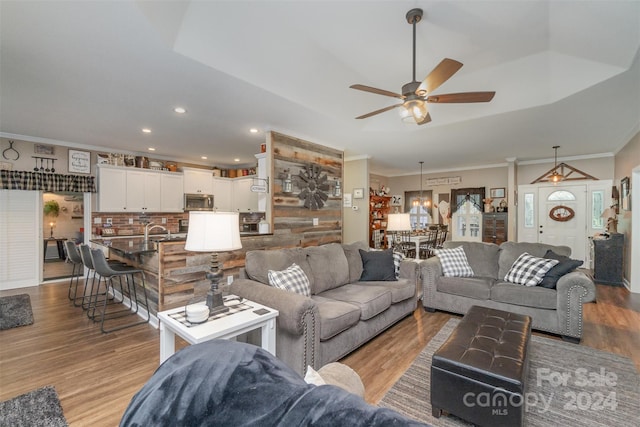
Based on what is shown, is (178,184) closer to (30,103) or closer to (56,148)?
(56,148)

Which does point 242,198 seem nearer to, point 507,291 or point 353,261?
point 353,261

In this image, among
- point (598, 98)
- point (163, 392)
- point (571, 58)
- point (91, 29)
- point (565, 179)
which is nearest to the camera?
point (163, 392)

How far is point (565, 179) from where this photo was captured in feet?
21.7

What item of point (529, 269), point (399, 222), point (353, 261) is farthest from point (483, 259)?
point (353, 261)

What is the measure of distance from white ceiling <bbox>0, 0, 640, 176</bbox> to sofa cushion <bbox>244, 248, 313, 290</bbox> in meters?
1.75

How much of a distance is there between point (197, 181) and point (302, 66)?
14.9 ft

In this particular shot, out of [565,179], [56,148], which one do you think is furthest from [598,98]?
[56,148]

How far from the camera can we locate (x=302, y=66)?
309cm

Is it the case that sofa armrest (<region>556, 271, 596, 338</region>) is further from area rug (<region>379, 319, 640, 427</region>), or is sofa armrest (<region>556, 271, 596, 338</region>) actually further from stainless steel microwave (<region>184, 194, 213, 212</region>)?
stainless steel microwave (<region>184, 194, 213, 212</region>)

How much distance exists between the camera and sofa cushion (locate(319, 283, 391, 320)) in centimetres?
276

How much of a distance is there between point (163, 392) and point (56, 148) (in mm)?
6420

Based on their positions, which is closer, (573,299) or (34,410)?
(34,410)

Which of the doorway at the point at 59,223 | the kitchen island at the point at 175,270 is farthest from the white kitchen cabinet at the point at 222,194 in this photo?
the doorway at the point at 59,223

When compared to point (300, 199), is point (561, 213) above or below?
below
